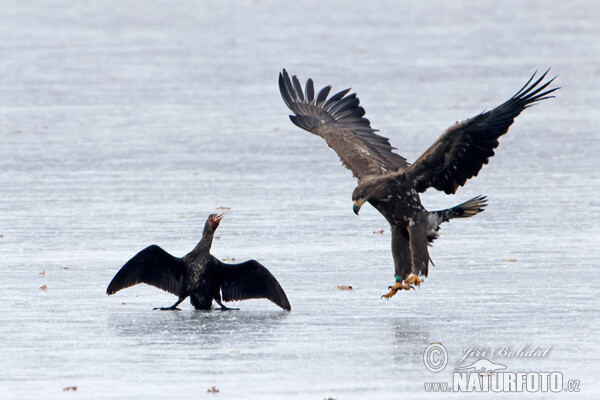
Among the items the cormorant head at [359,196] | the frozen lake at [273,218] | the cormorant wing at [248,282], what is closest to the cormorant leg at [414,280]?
the frozen lake at [273,218]

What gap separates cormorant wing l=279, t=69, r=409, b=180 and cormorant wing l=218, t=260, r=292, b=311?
1.16 metres

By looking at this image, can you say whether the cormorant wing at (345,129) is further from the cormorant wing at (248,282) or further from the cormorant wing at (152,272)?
the cormorant wing at (152,272)

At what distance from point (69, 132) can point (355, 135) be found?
23.0 ft

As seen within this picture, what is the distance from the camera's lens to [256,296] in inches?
340

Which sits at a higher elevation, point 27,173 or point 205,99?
point 205,99

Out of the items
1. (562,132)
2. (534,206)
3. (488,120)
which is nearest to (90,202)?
(534,206)

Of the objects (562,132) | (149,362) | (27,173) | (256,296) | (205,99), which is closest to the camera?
(149,362)

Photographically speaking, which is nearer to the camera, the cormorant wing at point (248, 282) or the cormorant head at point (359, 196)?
the cormorant wing at point (248, 282)

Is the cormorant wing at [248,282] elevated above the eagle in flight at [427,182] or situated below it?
below

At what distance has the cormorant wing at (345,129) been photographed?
9.77 meters

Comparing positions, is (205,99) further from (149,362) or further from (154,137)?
(149,362)

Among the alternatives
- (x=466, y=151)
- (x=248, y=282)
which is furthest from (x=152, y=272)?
(x=466, y=151)

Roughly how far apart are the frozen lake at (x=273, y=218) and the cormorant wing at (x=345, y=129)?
74 centimetres

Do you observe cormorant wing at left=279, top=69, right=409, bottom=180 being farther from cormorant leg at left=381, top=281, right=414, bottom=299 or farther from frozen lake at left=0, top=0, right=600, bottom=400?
cormorant leg at left=381, top=281, right=414, bottom=299
